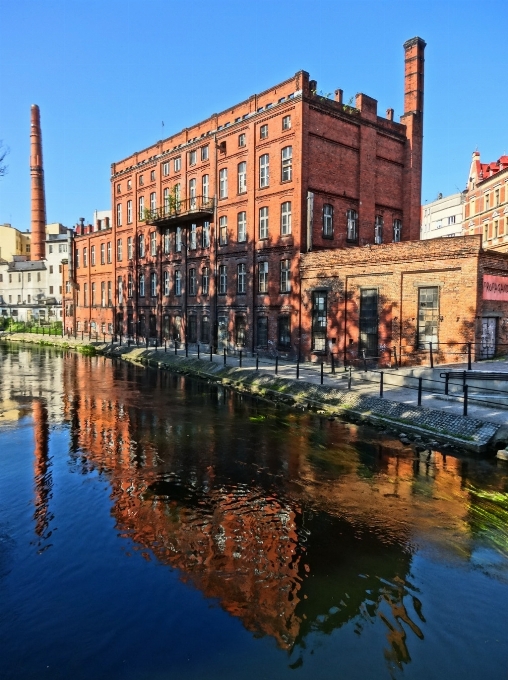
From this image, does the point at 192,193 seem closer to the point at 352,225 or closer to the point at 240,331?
the point at 240,331

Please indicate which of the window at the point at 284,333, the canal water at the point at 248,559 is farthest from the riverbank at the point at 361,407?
the window at the point at 284,333

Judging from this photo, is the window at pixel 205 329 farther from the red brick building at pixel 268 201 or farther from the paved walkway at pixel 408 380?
the paved walkway at pixel 408 380

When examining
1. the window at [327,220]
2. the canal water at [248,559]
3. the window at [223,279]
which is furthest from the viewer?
the window at [223,279]

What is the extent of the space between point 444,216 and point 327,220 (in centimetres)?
4282

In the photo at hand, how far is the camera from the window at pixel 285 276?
28828 millimetres

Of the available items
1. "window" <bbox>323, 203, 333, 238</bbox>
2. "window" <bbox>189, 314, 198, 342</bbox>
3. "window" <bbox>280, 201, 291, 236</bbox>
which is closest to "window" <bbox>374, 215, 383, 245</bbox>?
"window" <bbox>323, 203, 333, 238</bbox>

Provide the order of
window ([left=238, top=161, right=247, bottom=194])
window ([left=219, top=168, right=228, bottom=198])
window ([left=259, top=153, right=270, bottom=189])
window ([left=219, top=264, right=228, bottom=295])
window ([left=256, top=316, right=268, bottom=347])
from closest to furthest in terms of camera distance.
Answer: window ([left=259, top=153, right=270, bottom=189]) < window ([left=256, top=316, right=268, bottom=347]) < window ([left=238, top=161, right=247, bottom=194]) < window ([left=219, top=168, right=228, bottom=198]) < window ([left=219, top=264, right=228, bottom=295])

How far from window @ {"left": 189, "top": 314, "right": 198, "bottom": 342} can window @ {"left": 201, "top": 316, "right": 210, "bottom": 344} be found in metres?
0.84

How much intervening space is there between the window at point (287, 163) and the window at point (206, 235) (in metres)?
8.48

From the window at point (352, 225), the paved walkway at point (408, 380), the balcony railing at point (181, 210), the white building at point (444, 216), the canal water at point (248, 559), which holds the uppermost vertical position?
the white building at point (444, 216)

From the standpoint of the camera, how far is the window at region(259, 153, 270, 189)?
30109mm

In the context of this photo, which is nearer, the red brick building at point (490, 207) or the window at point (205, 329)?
the window at point (205, 329)

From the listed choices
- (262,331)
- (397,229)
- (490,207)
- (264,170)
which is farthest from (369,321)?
(490,207)

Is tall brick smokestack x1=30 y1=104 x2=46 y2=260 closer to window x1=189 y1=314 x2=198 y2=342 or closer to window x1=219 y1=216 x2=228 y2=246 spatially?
window x1=189 y1=314 x2=198 y2=342
